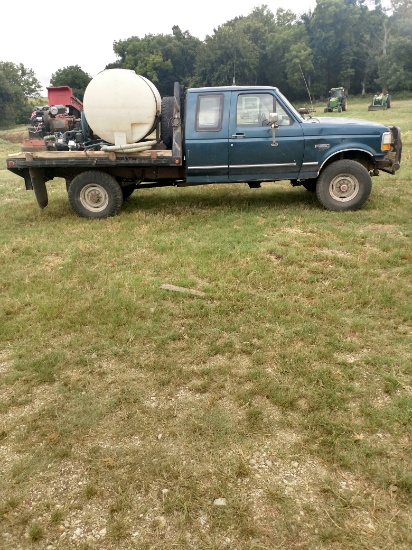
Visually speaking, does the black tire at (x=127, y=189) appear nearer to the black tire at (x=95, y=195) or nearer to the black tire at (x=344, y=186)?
the black tire at (x=95, y=195)

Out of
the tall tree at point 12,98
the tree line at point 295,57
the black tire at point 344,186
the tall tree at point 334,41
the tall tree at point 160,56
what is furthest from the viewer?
the tall tree at point 160,56

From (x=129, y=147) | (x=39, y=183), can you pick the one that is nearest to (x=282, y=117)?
(x=129, y=147)

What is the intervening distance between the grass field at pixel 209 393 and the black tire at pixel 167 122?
218 centimetres

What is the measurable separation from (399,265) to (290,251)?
1278 millimetres

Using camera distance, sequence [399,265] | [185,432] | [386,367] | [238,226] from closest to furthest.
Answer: [185,432] → [386,367] → [399,265] → [238,226]

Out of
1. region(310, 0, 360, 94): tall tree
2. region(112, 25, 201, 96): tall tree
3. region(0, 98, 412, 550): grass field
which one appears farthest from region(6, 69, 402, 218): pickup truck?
region(112, 25, 201, 96): tall tree

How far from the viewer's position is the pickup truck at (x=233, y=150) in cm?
675

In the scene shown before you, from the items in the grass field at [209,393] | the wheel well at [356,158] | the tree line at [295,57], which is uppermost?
the tree line at [295,57]

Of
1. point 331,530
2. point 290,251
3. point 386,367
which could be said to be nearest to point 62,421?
point 331,530

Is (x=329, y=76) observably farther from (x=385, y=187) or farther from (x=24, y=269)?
(x=24, y=269)

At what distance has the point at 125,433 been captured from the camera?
2820mm

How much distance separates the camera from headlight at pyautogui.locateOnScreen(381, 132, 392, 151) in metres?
6.76

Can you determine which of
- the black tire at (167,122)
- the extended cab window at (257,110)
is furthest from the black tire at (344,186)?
the black tire at (167,122)

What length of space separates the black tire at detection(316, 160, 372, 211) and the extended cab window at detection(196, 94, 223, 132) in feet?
6.31
